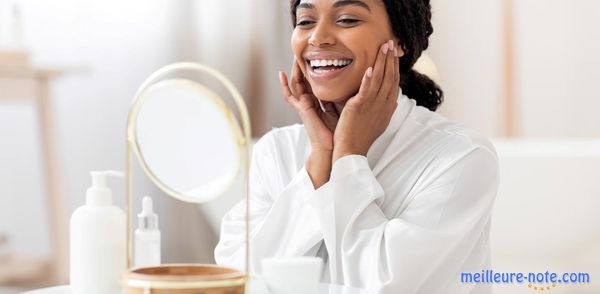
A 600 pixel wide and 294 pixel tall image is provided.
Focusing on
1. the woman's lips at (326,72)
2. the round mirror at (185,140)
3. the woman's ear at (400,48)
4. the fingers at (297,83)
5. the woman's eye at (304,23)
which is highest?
the woman's eye at (304,23)

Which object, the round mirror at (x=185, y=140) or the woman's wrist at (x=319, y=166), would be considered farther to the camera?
the woman's wrist at (x=319, y=166)

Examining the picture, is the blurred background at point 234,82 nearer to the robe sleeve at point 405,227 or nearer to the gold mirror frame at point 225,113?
the robe sleeve at point 405,227

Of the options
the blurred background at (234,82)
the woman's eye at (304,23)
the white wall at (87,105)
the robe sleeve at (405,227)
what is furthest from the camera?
the white wall at (87,105)

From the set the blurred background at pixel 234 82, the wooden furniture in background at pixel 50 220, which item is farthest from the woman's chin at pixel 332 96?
the wooden furniture in background at pixel 50 220

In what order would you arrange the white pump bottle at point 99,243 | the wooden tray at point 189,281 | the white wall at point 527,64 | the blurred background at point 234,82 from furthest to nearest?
the white wall at point 527,64 < the blurred background at point 234,82 < the white pump bottle at point 99,243 < the wooden tray at point 189,281

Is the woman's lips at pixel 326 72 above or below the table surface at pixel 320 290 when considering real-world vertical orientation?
above

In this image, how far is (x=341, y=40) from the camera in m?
1.52

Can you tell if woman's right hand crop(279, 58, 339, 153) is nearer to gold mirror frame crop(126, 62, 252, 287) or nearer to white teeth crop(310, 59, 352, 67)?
white teeth crop(310, 59, 352, 67)

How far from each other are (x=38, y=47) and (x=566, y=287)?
1845 mm

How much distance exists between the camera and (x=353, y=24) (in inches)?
59.8

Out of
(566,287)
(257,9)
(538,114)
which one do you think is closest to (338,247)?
(566,287)

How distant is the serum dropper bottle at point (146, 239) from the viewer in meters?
1.10

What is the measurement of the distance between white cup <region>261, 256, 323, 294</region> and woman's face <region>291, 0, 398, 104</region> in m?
0.55

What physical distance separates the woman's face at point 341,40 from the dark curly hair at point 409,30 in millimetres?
21
